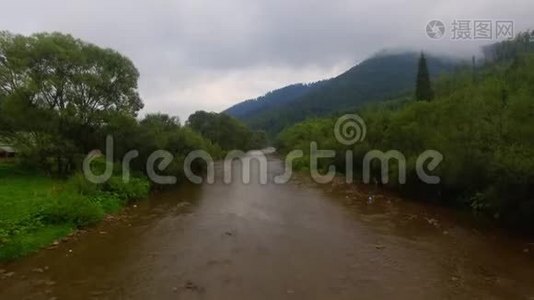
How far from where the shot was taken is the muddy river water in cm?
1397

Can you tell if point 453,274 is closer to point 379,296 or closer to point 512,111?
point 379,296

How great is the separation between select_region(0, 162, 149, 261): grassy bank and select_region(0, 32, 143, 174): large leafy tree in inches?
175

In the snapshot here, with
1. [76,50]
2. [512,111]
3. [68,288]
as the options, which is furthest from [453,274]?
[76,50]

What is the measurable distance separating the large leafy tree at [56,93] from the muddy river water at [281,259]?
13.5 meters

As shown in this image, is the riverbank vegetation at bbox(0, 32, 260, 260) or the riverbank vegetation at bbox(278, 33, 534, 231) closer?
the riverbank vegetation at bbox(278, 33, 534, 231)

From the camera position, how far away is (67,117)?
121 ft

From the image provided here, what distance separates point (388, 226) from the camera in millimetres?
22953

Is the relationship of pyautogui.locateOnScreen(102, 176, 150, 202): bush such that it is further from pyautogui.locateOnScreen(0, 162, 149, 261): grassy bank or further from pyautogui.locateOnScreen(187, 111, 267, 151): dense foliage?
pyautogui.locateOnScreen(187, 111, 267, 151): dense foliage

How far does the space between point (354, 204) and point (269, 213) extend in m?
6.21

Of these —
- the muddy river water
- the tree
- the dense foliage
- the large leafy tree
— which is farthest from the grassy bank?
the dense foliage

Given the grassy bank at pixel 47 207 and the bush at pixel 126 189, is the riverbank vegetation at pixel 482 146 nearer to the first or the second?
the bush at pixel 126 189

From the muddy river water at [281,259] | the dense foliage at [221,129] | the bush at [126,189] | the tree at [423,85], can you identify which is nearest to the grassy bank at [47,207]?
the bush at [126,189]

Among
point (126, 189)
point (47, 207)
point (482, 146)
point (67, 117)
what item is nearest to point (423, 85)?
point (482, 146)

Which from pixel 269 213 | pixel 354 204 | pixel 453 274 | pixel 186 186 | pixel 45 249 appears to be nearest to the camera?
pixel 453 274
